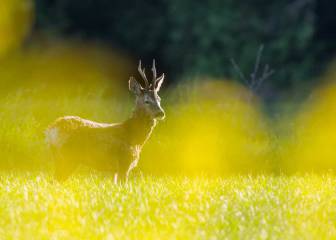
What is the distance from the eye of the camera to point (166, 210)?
795cm

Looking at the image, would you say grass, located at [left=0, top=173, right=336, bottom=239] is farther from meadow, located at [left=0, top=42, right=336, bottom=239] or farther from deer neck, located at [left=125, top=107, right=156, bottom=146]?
deer neck, located at [left=125, top=107, right=156, bottom=146]

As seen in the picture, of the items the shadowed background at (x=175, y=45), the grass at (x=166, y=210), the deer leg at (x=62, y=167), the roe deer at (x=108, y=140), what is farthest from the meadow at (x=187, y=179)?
the shadowed background at (x=175, y=45)

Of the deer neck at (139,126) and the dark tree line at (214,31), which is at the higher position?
the dark tree line at (214,31)

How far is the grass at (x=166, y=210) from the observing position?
22.9 feet

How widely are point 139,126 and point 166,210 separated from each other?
2.65m

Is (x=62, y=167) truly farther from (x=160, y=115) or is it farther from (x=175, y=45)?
(x=175, y=45)

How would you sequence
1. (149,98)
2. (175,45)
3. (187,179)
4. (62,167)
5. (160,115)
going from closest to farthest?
(160,115) < (149,98) < (62,167) < (187,179) < (175,45)

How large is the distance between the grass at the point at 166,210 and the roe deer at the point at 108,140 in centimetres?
29

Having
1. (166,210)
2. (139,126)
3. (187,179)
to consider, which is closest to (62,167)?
(139,126)

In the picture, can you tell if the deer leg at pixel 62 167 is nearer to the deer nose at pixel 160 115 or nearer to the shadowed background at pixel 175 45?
the deer nose at pixel 160 115

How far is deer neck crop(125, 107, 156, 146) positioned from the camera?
34.1ft

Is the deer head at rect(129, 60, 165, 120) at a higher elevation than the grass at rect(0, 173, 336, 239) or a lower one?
higher

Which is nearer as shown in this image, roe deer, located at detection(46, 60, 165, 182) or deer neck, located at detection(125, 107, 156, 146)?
roe deer, located at detection(46, 60, 165, 182)

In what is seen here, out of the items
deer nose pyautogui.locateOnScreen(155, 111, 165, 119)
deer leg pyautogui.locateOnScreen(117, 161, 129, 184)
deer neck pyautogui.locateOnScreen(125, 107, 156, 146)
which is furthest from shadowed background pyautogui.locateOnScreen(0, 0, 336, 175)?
deer leg pyautogui.locateOnScreen(117, 161, 129, 184)
